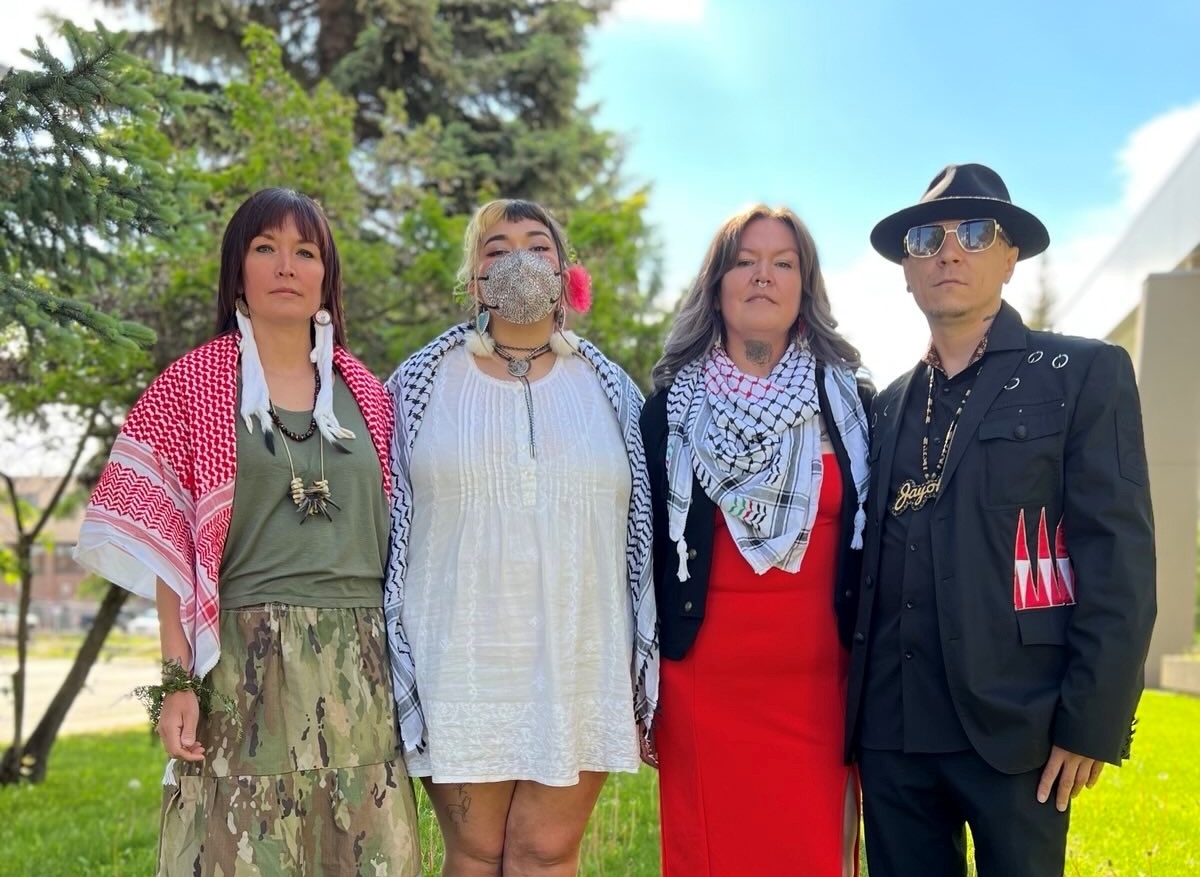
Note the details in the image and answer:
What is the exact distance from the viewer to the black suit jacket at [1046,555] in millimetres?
2676

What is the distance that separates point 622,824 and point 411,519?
9.77 ft

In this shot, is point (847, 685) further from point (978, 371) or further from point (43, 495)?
point (43, 495)

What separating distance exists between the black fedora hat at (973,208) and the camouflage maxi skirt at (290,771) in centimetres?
204

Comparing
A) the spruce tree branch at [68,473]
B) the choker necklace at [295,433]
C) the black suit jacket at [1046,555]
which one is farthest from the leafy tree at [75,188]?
the spruce tree branch at [68,473]

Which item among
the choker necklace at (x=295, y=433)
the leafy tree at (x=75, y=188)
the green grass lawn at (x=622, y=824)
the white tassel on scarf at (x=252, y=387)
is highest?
the leafy tree at (x=75, y=188)

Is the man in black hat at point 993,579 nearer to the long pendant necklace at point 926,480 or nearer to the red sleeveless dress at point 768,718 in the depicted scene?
the long pendant necklace at point 926,480

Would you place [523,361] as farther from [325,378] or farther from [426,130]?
[426,130]

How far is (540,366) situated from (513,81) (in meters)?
12.9

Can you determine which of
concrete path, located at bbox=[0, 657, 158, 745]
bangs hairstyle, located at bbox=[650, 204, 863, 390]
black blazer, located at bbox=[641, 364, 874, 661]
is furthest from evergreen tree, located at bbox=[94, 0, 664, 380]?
black blazer, located at bbox=[641, 364, 874, 661]

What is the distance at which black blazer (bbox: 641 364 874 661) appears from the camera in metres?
3.33

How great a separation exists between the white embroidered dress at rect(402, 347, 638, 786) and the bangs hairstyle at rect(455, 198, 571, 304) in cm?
50

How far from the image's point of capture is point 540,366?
3.45 m

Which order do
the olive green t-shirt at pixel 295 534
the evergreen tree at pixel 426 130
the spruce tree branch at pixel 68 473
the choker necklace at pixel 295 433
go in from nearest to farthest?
the olive green t-shirt at pixel 295 534 → the choker necklace at pixel 295 433 → the spruce tree branch at pixel 68 473 → the evergreen tree at pixel 426 130

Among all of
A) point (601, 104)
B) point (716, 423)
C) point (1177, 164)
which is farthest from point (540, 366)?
point (601, 104)
